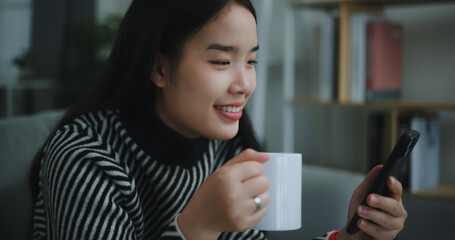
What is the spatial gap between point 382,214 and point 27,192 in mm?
810

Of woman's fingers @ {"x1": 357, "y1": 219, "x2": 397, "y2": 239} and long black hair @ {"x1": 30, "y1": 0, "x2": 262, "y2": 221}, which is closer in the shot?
woman's fingers @ {"x1": 357, "y1": 219, "x2": 397, "y2": 239}

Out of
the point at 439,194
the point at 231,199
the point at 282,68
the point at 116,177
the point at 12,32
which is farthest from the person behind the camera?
the point at 282,68

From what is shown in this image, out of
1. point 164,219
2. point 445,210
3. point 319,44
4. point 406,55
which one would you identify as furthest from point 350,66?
point 164,219

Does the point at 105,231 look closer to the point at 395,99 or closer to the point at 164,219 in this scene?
the point at 164,219

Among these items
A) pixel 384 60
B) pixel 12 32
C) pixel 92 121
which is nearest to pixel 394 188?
pixel 92 121

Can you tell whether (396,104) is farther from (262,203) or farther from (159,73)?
(262,203)

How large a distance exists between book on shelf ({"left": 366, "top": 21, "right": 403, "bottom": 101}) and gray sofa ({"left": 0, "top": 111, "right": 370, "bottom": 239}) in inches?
42.2

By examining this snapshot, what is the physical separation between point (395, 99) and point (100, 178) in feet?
5.74

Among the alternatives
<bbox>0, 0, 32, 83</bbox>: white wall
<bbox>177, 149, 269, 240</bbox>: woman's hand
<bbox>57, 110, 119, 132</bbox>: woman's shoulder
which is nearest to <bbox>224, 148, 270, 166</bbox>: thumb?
<bbox>177, 149, 269, 240</bbox>: woman's hand

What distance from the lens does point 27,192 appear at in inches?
45.9

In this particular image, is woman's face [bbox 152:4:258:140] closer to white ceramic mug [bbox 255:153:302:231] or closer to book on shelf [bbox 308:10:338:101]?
white ceramic mug [bbox 255:153:302:231]

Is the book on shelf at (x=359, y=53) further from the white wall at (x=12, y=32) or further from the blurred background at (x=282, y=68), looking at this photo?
the white wall at (x=12, y=32)

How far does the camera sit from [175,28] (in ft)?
2.74

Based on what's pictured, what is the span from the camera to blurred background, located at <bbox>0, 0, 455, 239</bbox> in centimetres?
229
